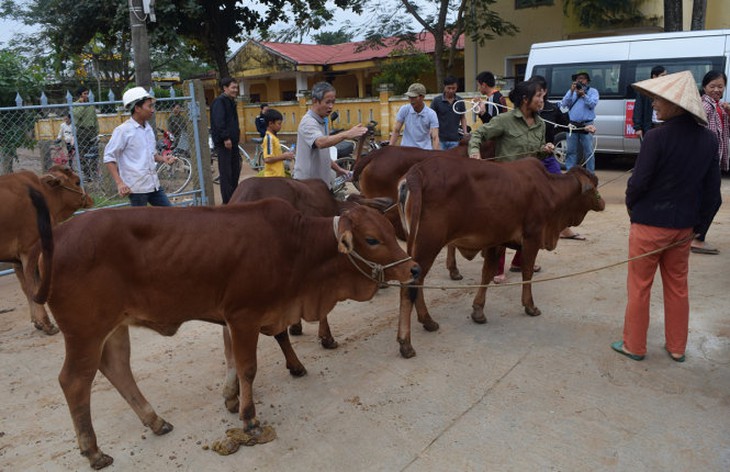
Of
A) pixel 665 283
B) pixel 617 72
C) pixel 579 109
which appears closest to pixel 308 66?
pixel 617 72

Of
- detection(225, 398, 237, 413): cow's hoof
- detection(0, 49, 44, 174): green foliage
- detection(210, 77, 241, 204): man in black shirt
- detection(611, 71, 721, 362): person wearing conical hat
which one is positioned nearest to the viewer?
detection(225, 398, 237, 413): cow's hoof

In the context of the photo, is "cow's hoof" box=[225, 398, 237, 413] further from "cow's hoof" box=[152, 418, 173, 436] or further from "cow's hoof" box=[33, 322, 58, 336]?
"cow's hoof" box=[33, 322, 58, 336]

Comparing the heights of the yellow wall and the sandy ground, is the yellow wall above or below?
above

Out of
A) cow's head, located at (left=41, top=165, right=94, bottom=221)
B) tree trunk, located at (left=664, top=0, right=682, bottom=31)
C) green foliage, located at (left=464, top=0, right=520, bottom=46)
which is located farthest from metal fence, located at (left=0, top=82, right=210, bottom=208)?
tree trunk, located at (left=664, top=0, right=682, bottom=31)

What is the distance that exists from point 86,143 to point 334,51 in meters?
21.9

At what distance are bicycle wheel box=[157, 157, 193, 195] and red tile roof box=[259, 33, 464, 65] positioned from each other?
44.1 ft

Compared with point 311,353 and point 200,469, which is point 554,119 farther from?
point 200,469

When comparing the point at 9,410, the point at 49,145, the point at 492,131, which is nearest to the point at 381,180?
the point at 492,131

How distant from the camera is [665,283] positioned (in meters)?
4.20

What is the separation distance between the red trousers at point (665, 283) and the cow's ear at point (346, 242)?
2039 mm

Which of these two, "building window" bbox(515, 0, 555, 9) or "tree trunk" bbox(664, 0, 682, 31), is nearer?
"tree trunk" bbox(664, 0, 682, 31)

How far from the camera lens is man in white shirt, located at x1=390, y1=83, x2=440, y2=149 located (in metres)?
7.37

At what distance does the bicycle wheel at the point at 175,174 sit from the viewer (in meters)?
11.4

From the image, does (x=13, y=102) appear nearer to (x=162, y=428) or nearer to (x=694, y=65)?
(x=162, y=428)
